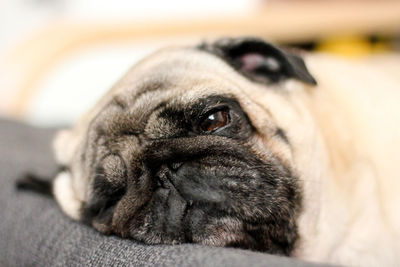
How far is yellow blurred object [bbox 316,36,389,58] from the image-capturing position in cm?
469

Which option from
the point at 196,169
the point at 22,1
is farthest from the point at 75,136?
the point at 22,1

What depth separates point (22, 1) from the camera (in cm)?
591

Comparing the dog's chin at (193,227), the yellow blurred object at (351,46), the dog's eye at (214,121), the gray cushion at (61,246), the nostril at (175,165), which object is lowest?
the gray cushion at (61,246)

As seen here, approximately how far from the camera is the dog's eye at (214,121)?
1.51m

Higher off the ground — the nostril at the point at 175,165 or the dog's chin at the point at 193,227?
the nostril at the point at 175,165

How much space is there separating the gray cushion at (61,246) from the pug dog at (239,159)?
77 mm

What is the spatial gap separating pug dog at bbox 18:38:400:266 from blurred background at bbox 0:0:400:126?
1.91 meters

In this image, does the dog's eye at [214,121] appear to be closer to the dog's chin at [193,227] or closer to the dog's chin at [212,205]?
the dog's chin at [212,205]

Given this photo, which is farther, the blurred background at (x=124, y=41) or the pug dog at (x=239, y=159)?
the blurred background at (x=124, y=41)

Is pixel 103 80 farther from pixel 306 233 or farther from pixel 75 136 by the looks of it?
pixel 306 233

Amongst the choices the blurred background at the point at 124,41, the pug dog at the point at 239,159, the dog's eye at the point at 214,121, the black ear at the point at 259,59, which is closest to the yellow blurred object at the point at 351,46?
the blurred background at the point at 124,41

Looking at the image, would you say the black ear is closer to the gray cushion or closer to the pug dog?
the pug dog

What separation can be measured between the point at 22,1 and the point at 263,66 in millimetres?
5080

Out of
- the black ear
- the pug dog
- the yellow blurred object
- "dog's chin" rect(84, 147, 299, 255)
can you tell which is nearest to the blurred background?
the yellow blurred object
